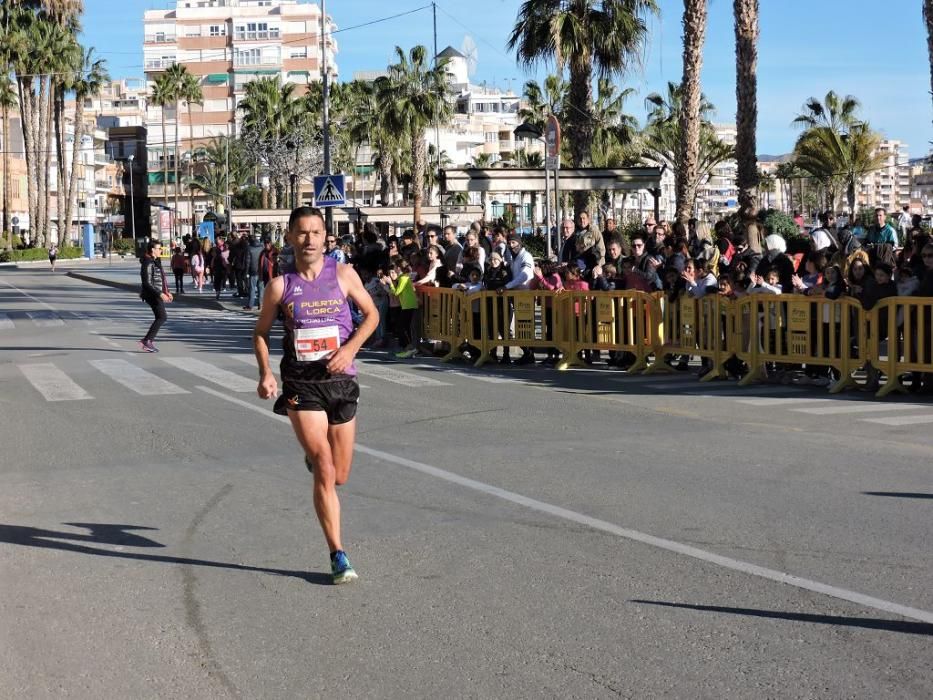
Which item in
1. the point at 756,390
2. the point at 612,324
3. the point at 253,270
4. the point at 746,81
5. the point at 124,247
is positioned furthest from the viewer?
the point at 124,247

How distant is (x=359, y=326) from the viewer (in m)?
6.33

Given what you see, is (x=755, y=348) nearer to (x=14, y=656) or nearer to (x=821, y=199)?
(x=14, y=656)

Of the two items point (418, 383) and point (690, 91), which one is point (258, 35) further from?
point (418, 383)

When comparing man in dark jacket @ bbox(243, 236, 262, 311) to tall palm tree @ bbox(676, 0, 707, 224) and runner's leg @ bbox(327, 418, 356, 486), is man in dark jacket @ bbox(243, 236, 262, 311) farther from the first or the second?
runner's leg @ bbox(327, 418, 356, 486)

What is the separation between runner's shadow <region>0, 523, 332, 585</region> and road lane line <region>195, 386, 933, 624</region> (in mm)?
1872

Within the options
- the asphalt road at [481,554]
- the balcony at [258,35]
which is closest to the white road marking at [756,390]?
the asphalt road at [481,554]

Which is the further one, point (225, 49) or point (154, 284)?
point (225, 49)

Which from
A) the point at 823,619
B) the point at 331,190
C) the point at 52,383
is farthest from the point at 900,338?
the point at 331,190

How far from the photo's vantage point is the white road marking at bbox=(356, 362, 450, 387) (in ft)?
52.7

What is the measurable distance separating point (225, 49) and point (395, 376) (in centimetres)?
12127

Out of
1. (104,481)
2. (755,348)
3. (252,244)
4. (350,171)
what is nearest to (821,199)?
(350,171)

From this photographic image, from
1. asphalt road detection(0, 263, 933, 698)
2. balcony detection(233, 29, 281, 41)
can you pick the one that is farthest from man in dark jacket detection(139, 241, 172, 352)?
balcony detection(233, 29, 281, 41)

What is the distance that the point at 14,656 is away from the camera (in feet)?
17.3

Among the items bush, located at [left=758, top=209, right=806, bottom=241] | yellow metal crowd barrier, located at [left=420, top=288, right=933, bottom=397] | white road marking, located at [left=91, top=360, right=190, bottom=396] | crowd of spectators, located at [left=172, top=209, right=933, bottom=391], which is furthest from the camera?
bush, located at [left=758, top=209, right=806, bottom=241]
